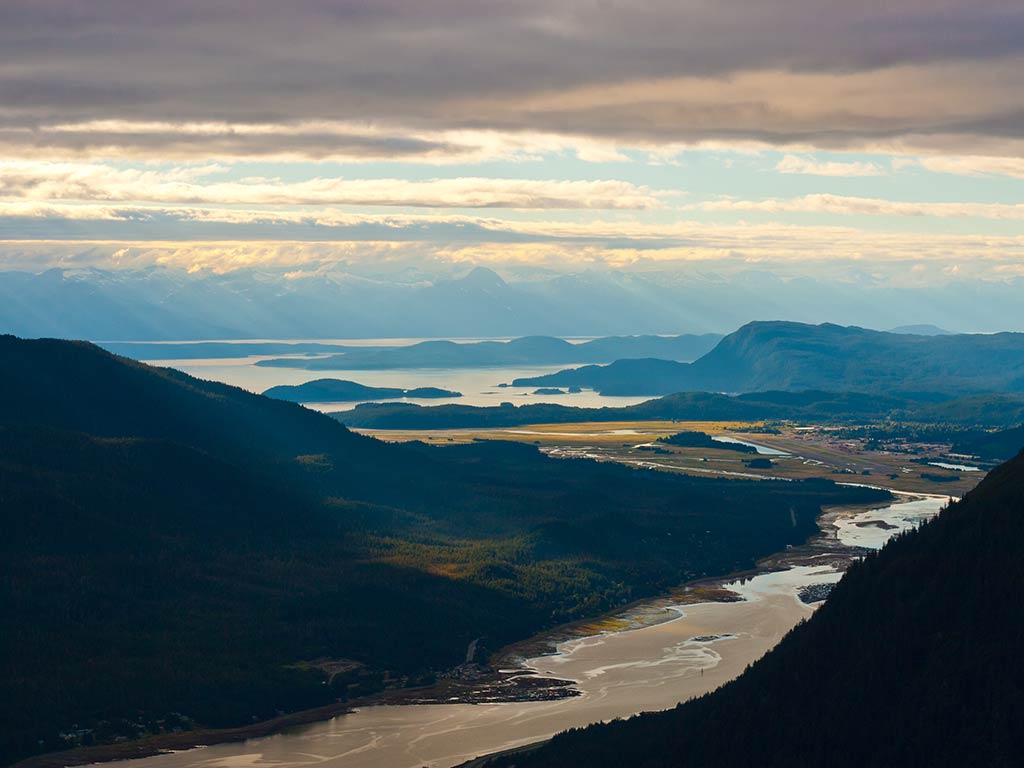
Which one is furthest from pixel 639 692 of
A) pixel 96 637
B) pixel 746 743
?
pixel 96 637

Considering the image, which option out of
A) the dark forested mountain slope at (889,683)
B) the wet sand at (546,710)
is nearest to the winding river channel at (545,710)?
the wet sand at (546,710)

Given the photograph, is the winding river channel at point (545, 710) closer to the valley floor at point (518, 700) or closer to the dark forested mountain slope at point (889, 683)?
the valley floor at point (518, 700)

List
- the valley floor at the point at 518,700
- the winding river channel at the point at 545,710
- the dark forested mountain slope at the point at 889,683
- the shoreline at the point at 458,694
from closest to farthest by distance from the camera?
the dark forested mountain slope at the point at 889,683
the winding river channel at the point at 545,710
the shoreline at the point at 458,694
the valley floor at the point at 518,700

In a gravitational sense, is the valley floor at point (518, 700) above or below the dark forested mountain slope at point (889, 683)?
below

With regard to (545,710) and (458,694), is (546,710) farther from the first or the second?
(458,694)

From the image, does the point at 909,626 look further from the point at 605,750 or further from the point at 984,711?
the point at 605,750

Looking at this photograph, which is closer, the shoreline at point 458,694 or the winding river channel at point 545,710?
the winding river channel at point 545,710

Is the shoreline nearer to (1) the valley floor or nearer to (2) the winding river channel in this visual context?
(1) the valley floor

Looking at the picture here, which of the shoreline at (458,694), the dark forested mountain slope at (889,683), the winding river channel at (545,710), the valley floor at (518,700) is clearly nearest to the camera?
the dark forested mountain slope at (889,683)
